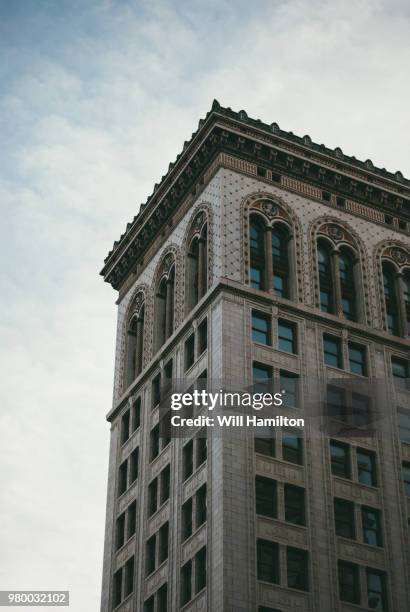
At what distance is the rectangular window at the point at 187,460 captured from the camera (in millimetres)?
69062

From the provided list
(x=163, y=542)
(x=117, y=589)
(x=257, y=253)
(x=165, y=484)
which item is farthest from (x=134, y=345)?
(x=163, y=542)

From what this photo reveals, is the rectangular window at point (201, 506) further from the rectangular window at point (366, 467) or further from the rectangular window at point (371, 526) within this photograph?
the rectangular window at point (366, 467)

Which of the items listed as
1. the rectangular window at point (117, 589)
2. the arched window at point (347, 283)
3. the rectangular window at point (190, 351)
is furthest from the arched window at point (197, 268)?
the rectangular window at point (117, 589)

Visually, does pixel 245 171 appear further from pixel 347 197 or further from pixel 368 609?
pixel 368 609

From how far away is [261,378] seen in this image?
69.7 meters

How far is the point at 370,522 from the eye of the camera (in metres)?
67.5

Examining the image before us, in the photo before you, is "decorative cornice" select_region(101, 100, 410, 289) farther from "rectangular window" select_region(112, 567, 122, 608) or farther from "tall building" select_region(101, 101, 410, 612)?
"rectangular window" select_region(112, 567, 122, 608)

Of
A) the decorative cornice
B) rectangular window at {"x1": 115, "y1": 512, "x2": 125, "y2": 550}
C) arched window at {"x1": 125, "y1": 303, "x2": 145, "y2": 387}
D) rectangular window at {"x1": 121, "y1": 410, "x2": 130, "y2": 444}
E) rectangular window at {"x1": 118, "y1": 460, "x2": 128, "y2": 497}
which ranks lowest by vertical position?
rectangular window at {"x1": 115, "y1": 512, "x2": 125, "y2": 550}

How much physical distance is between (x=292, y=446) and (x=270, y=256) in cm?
1378

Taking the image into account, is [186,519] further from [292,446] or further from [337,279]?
[337,279]

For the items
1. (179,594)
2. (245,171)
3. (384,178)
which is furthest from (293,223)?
(179,594)

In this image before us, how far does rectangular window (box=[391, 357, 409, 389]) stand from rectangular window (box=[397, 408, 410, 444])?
1.98m

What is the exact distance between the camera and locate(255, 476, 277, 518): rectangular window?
64.4 meters

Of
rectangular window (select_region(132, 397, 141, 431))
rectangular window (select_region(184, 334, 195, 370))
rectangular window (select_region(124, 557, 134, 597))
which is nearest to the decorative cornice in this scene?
rectangular window (select_region(184, 334, 195, 370))
